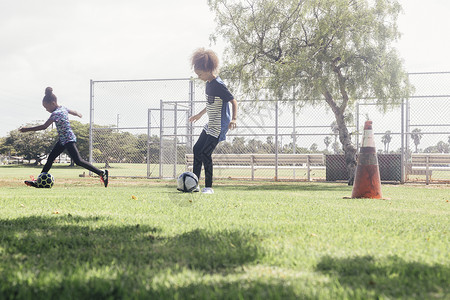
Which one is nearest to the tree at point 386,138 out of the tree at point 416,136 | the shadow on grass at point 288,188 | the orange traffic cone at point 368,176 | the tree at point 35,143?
the tree at point 416,136

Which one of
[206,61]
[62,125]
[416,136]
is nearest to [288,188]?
[206,61]

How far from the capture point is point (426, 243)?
10.8 feet

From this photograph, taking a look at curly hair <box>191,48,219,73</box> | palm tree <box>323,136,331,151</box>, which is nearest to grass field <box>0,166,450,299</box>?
curly hair <box>191,48,219,73</box>

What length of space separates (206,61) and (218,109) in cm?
86

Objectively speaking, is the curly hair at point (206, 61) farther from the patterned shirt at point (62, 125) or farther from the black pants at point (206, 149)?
the patterned shirt at point (62, 125)

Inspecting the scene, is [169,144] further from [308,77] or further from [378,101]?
[378,101]

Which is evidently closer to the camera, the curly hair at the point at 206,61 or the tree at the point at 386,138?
the curly hair at the point at 206,61

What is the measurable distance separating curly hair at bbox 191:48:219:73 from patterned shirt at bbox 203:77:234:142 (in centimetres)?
23

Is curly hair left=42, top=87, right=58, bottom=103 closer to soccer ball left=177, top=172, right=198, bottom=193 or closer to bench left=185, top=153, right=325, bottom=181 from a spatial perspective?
soccer ball left=177, top=172, right=198, bottom=193

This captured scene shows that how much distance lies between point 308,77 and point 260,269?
35.8 feet

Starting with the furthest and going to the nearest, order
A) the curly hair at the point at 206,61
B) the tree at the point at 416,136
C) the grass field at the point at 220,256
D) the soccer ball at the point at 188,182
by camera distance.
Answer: the tree at the point at 416,136, the soccer ball at the point at 188,182, the curly hair at the point at 206,61, the grass field at the point at 220,256

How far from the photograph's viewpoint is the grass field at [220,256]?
6.79 ft

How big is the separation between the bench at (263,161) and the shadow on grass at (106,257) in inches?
478

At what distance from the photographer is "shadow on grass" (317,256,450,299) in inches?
82.1
